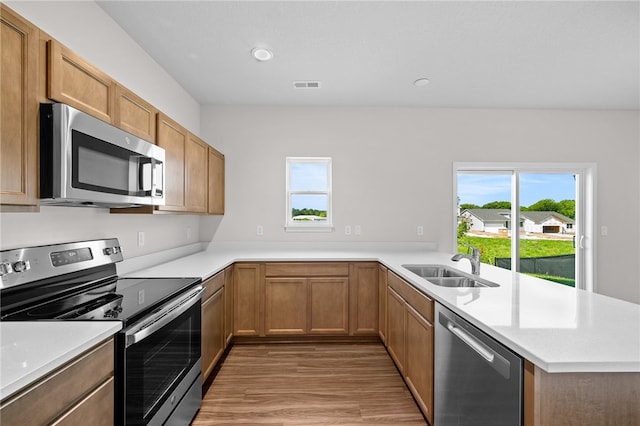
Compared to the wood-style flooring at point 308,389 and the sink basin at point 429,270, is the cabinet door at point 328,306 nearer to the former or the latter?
the wood-style flooring at point 308,389

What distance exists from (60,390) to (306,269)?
2.35 meters

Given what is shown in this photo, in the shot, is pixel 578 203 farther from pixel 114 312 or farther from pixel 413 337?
pixel 114 312

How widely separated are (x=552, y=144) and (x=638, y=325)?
11.3ft

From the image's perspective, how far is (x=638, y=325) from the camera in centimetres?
124

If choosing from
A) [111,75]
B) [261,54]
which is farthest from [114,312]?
[261,54]

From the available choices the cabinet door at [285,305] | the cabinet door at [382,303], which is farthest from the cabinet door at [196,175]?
the cabinet door at [382,303]

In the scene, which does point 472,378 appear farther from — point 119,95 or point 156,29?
point 156,29

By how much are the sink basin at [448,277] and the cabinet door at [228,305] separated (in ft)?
5.18

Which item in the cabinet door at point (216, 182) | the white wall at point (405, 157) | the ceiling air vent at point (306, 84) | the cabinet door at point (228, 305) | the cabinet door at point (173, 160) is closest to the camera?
the cabinet door at point (173, 160)

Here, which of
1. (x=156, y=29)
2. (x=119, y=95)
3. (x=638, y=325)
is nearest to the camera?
(x=638, y=325)

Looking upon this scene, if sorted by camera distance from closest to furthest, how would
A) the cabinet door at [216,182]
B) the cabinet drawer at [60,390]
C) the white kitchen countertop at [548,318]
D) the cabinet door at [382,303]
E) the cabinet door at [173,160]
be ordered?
1. the cabinet drawer at [60,390]
2. the white kitchen countertop at [548,318]
3. the cabinet door at [173,160]
4. the cabinet door at [382,303]
5. the cabinet door at [216,182]

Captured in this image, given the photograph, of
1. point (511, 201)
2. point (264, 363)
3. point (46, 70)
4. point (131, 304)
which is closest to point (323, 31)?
point (46, 70)

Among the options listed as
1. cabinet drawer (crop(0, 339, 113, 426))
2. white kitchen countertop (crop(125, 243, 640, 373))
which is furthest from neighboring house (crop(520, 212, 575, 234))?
cabinet drawer (crop(0, 339, 113, 426))

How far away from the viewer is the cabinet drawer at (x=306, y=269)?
320 centimetres
